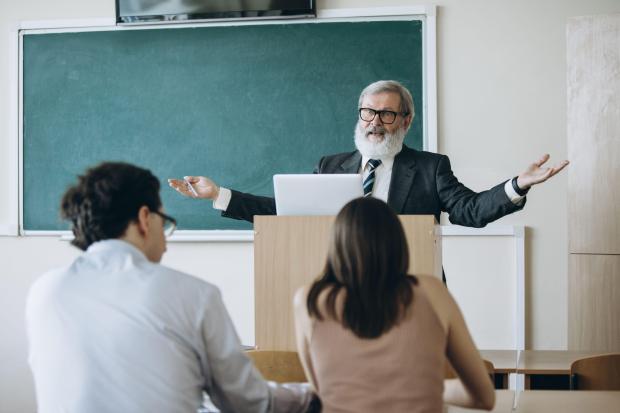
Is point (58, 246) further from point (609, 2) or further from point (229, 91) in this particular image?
point (609, 2)

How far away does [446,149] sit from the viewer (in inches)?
175

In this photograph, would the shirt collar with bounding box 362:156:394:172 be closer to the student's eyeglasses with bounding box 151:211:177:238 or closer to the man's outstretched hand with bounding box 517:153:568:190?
the man's outstretched hand with bounding box 517:153:568:190

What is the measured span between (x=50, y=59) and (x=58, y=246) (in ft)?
3.73

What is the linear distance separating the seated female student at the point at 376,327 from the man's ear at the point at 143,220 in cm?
38

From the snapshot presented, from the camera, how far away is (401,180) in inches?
132

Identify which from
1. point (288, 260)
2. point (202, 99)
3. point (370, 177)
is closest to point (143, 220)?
point (288, 260)

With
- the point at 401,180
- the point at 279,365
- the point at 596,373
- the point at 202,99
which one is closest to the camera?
the point at 279,365

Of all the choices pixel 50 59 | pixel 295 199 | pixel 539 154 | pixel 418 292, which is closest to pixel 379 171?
pixel 295 199

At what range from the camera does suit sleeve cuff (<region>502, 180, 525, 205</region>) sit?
9.48ft

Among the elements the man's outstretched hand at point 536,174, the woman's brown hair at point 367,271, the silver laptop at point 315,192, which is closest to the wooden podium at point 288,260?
the silver laptop at point 315,192

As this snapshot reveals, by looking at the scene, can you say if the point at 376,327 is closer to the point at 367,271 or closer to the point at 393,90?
the point at 367,271

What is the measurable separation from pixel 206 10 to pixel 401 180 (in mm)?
1884

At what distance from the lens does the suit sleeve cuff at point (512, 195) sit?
9.48ft

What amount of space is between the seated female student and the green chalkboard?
278cm
